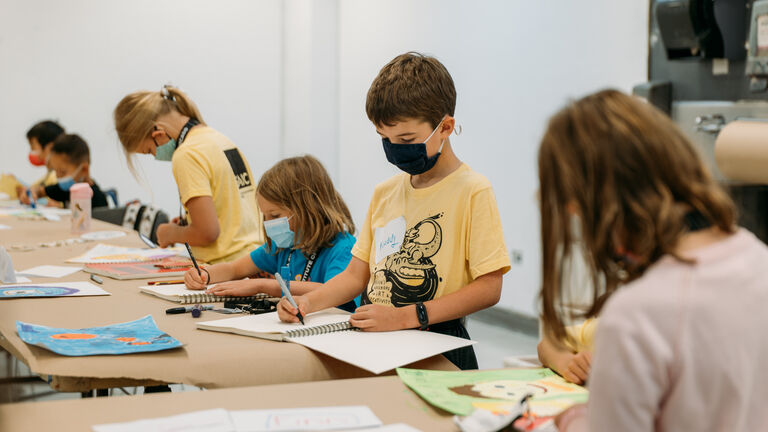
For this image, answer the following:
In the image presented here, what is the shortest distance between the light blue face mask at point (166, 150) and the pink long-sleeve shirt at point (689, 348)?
2298 mm

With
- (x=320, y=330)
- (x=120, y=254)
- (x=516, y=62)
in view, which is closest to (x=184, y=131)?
(x=120, y=254)

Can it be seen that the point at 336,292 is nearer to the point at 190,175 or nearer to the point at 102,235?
the point at 190,175

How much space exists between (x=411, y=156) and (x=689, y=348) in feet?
3.33

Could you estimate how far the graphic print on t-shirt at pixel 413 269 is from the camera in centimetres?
154

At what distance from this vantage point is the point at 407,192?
1.65 meters

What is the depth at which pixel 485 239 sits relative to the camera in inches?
59.1

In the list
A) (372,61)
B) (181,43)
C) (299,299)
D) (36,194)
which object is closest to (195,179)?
(299,299)

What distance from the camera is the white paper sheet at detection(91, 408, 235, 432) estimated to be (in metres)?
0.91

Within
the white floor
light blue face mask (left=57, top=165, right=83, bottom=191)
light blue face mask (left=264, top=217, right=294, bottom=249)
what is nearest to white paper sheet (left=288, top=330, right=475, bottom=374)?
light blue face mask (left=264, top=217, right=294, bottom=249)

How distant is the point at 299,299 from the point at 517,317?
290 centimetres

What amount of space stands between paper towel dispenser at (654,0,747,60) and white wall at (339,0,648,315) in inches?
47.5

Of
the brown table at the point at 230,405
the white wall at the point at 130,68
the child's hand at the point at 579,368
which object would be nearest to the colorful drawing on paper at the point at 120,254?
the brown table at the point at 230,405

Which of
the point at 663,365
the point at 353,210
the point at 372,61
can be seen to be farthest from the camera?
the point at 353,210

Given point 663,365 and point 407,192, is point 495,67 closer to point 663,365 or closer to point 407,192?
point 407,192
